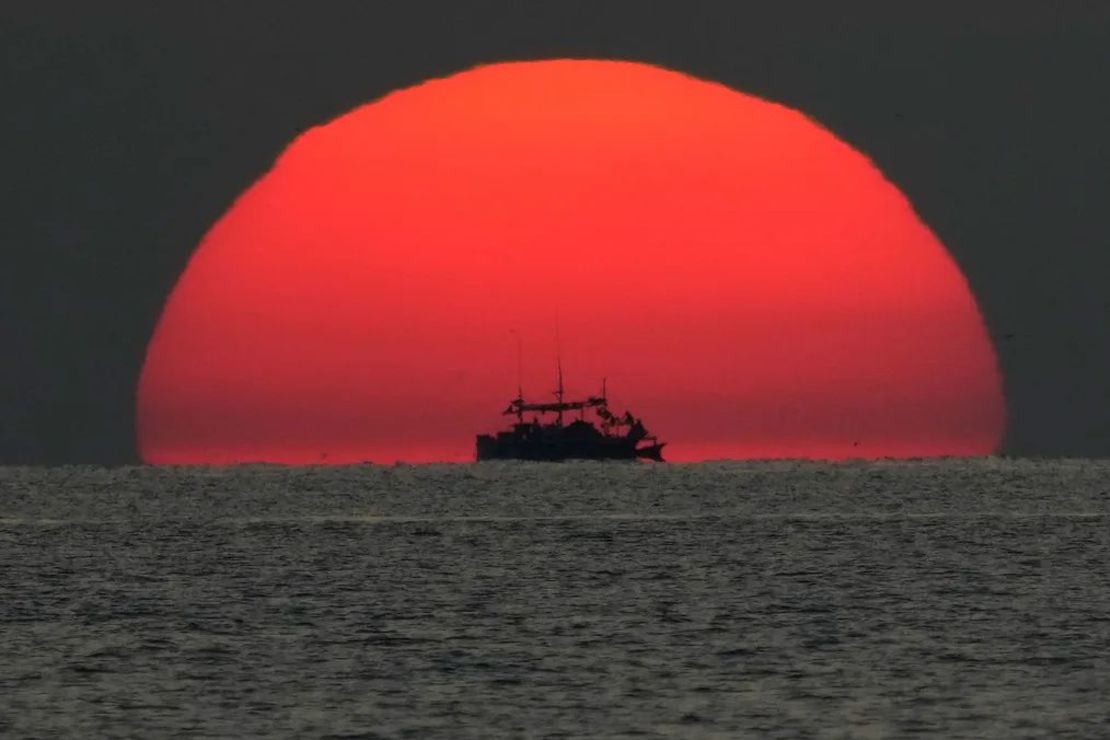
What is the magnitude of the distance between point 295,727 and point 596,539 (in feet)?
230

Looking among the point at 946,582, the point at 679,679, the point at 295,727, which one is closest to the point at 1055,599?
the point at 946,582

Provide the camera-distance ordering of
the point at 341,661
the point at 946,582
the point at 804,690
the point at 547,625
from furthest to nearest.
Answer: the point at 946,582 → the point at 547,625 → the point at 341,661 → the point at 804,690

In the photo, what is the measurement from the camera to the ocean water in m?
48.5

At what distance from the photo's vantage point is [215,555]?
102938mm

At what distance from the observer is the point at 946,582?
82.8m

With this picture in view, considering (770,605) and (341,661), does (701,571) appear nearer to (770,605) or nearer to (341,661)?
(770,605)

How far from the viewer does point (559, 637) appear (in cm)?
6288

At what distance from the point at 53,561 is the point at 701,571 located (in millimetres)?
26996

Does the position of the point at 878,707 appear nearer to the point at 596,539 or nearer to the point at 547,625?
the point at 547,625

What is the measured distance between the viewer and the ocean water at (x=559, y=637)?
4850 centimetres

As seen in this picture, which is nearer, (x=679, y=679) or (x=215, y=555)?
(x=679, y=679)

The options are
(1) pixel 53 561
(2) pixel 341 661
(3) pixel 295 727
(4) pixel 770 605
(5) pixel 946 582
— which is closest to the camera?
(3) pixel 295 727

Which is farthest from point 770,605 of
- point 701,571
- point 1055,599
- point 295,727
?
point 295,727

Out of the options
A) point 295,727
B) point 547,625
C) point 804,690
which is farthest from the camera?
point 547,625
